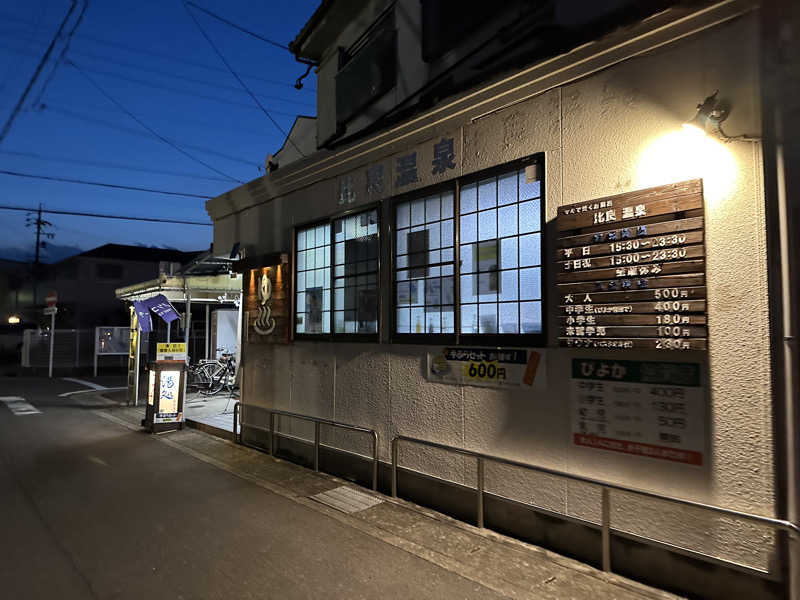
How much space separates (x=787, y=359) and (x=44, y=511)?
7640 millimetres

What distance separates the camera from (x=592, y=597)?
4.00m

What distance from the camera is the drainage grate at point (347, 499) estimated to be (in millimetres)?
6160

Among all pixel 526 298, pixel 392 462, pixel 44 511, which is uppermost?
pixel 526 298

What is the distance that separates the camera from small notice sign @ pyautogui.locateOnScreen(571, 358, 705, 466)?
412 cm

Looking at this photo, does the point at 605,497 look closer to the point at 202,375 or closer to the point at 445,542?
the point at 445,542

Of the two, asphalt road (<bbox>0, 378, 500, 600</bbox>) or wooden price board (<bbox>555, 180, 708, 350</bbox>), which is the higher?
wooden price board (<bbox>555, 180, 708, 350</bbox>)

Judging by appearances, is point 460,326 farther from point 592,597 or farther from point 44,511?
point 44,511

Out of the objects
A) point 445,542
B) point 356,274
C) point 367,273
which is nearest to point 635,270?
point 445,542

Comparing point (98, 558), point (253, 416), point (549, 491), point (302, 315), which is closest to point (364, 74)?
point (302, 315)

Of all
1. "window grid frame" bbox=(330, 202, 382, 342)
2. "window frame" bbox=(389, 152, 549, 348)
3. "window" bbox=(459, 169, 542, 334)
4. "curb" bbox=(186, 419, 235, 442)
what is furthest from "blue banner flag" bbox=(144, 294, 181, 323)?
"window" bbox=(459, 169, 542, 334)

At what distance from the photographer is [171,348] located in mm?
11578

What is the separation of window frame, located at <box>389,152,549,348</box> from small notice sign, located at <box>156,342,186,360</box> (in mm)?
6822

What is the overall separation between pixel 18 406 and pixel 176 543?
41.4 ft

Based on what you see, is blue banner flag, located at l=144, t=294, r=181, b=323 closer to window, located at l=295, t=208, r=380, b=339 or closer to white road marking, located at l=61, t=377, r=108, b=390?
window, located at l=295, t=208, r=380, b=339
